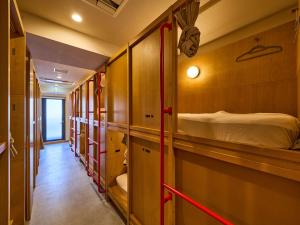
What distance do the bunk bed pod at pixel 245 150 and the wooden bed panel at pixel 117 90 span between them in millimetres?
1108

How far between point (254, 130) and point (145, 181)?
4.13ft

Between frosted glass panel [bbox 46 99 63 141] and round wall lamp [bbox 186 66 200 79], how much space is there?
7214 millimetres

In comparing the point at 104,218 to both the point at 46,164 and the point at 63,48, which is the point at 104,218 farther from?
the point at 46,164

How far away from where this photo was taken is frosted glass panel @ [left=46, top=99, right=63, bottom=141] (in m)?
7.15

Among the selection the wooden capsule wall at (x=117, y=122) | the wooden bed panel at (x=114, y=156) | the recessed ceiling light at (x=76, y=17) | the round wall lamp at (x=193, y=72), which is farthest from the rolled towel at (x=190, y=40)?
A: the wooden bed panel at (x=114, y=156)

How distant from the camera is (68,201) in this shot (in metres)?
2.55

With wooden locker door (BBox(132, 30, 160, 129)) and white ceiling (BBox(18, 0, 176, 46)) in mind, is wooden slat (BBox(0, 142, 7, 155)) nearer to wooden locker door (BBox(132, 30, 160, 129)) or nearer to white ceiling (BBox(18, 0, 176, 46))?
wooden locker door (BBox(132, 30, 160, 129))

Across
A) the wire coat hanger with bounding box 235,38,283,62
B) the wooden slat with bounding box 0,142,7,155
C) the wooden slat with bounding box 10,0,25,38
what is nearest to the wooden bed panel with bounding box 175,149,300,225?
the wooden slat with bounding box 0,142,7,155

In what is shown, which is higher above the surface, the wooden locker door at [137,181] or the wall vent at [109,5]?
the wall vent at [109,5]

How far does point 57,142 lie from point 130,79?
7227 mm

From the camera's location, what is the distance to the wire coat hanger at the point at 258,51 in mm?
1463

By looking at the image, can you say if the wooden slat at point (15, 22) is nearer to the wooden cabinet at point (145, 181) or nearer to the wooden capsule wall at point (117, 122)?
the wooden capsule wall at point (117, 122)

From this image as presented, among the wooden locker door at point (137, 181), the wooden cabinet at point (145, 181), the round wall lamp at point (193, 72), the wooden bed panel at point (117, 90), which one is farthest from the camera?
the round wall lamp at point (193, 72)

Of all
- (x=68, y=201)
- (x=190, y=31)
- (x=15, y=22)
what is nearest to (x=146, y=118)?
(x=190, y=31)
